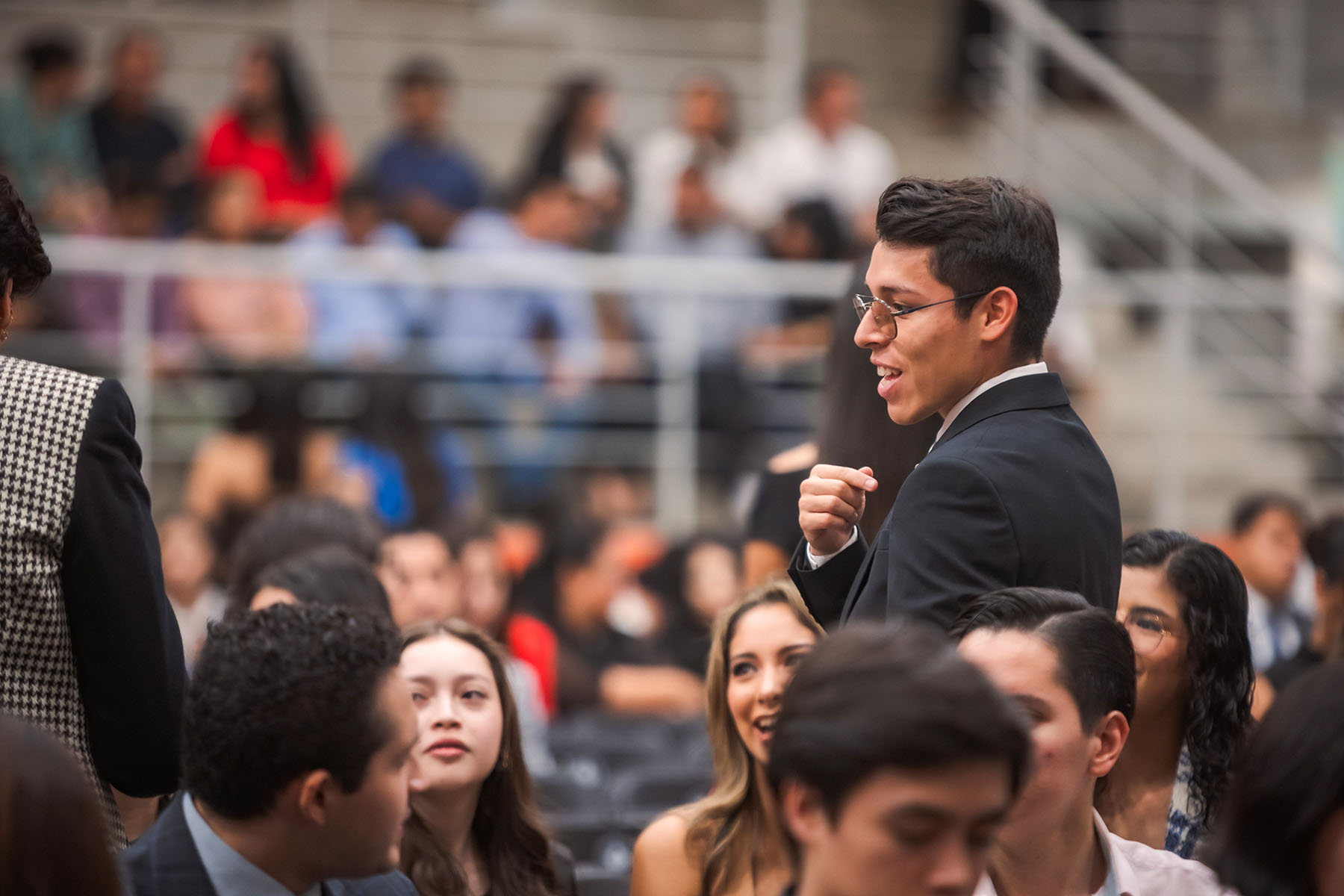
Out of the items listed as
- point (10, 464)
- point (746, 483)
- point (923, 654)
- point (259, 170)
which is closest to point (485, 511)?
point (746, 483)

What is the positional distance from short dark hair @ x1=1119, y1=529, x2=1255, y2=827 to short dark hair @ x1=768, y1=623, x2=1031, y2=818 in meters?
0.98

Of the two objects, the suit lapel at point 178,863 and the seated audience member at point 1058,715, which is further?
the seated audience member at point 1058,715

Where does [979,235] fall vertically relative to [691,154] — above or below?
above

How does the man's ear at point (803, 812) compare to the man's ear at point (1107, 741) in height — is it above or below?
above

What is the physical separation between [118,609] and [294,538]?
4.70ft

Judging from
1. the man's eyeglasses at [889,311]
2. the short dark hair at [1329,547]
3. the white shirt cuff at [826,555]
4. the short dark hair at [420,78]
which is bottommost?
the short dark hair at [1329,547]

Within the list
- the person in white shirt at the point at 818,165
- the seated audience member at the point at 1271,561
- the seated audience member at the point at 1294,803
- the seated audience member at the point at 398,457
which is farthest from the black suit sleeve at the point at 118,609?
the person in white shirt at the point at 818,165

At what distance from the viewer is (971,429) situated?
7.09ft

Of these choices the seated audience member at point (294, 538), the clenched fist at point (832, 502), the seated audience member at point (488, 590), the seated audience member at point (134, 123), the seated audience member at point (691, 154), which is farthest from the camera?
the seated audience member at point (691, 154)

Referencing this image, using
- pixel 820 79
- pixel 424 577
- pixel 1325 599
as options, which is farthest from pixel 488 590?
pixel 820 79

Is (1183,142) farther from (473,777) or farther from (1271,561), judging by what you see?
(473,777)

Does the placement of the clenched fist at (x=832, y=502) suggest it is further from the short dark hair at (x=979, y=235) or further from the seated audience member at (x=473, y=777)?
the seated audience member at (x=473, y=777)

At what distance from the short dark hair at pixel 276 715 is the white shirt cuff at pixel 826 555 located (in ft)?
2.19

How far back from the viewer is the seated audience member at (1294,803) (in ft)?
5.29
